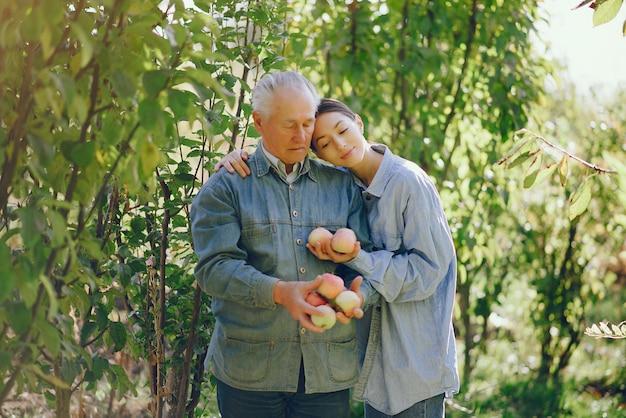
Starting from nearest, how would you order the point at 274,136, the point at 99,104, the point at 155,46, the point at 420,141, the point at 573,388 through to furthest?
the point at 155,46, the point at 99,104, the point at 274,136, the point at 420,141, the point at 573,388

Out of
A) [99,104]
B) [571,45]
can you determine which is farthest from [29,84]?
[571,45]

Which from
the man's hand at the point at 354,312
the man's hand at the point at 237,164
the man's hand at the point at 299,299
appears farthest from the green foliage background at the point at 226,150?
the man's hand at the point at 354,312

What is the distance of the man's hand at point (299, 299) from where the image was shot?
6.04ft

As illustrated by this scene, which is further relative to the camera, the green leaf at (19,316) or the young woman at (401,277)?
the young woman at (401,277)

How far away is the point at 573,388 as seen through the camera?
4684 mm

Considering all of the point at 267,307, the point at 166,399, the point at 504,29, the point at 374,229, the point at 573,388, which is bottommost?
the point at 573,388

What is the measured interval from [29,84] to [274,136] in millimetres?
704

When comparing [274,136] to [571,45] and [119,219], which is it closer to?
[119,219]

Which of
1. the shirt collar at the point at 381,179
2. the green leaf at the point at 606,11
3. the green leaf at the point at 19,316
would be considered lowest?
the green leaf at the point at 19,316

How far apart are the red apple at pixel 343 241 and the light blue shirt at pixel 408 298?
80 mm

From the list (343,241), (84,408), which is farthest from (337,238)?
(84,408)

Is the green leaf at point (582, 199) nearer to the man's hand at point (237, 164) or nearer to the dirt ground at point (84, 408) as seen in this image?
the man's hand at point (237, 164)

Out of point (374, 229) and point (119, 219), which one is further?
point (119, 219)

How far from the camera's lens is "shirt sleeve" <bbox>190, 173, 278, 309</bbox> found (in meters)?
1.92
